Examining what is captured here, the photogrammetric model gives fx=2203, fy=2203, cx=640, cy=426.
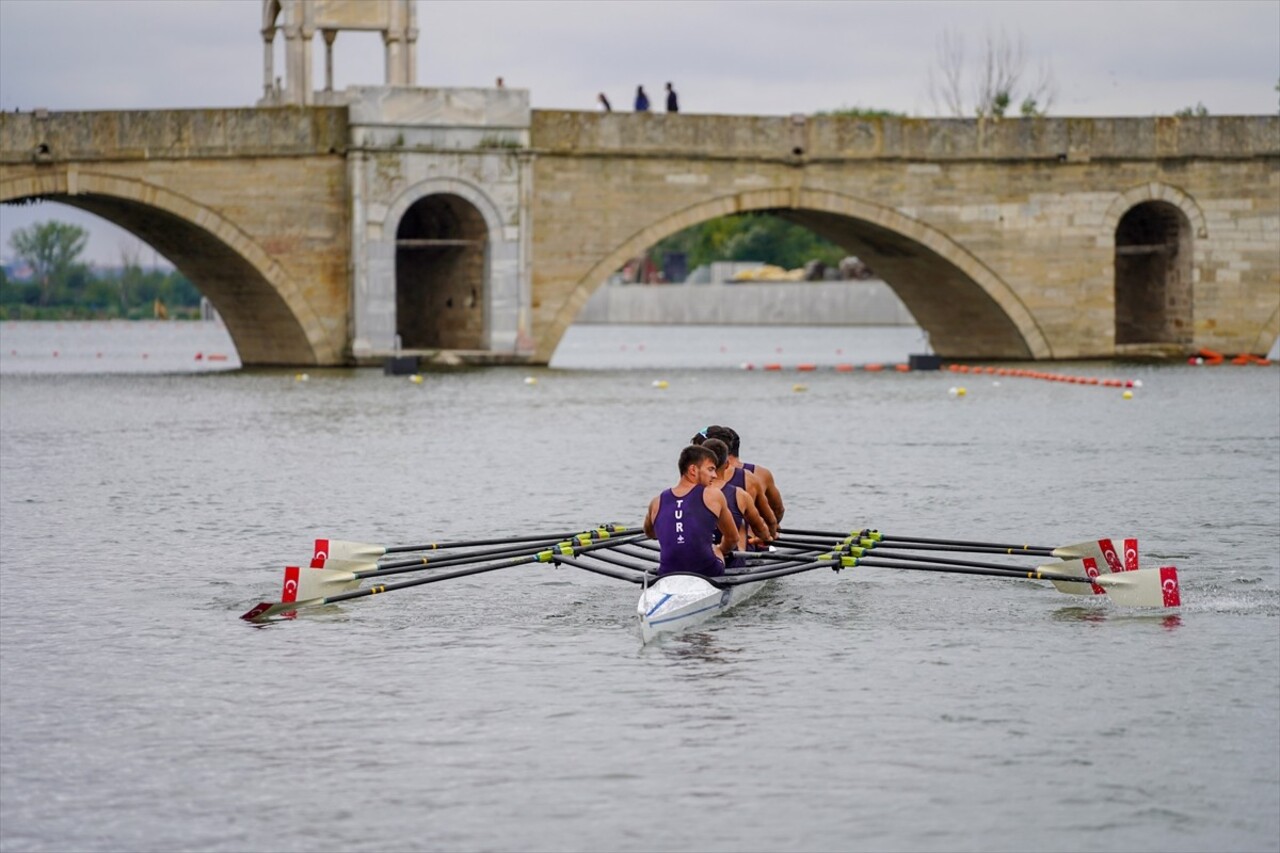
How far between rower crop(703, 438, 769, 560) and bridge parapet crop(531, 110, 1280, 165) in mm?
28221

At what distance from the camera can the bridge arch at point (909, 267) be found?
43156 millimetres

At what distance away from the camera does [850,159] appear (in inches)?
1722

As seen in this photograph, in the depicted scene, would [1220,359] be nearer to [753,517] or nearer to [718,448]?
[753,517]

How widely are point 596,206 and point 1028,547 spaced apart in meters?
A: 28.5

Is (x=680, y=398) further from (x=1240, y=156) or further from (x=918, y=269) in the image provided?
(x=1240, y=156)

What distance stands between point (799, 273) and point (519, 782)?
3978 inches

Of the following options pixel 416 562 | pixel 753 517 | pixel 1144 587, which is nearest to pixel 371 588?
pixel 416 562

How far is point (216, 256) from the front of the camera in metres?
42.1

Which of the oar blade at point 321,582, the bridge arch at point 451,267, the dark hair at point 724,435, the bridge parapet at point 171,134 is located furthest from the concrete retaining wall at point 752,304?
the oar blade at point 321,582

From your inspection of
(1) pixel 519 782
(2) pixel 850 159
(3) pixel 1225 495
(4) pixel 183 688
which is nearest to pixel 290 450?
(3) pixel 1225 495

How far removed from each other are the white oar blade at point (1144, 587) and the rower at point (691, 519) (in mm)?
2466

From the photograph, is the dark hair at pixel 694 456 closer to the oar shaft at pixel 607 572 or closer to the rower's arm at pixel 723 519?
the rower's arm at pixel 723 519

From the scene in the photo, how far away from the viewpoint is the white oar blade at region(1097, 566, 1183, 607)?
44.4ft

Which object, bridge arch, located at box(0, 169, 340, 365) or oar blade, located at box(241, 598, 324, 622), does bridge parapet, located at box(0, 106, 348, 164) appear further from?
oar blade, located at box(241, 598, 324, 622)
